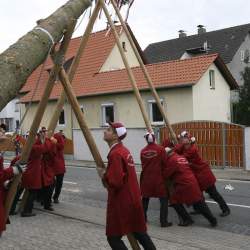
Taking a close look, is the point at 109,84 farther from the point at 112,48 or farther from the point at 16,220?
the point at 16,220

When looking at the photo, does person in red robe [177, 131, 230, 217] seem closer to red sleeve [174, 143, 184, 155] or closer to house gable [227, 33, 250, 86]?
red sleeve [174, 143, 184, 155]

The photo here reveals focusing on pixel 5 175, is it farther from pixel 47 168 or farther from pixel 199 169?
pixel 199 169

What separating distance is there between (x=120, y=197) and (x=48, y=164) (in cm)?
509

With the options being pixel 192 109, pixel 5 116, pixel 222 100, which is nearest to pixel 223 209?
pixel 192 109

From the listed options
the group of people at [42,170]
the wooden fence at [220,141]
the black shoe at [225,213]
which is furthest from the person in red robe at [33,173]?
the wooden fence at [220,141]

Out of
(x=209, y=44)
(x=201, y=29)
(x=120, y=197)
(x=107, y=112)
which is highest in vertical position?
(x=201, y=29)

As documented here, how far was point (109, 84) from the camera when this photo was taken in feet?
98.1

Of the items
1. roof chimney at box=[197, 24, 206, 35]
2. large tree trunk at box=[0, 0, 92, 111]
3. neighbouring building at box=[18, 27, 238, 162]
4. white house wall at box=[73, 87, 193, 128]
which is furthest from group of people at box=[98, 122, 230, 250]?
roof chimney at box=[197, 24, 206, 35]

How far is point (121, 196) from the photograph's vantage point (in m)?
5.78

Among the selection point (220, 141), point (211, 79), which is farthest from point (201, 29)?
point (220, 141)

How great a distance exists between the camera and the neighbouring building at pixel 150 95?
84.2ft

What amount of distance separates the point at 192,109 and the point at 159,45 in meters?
33.8

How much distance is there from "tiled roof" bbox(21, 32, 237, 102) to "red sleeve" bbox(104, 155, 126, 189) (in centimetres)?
1957

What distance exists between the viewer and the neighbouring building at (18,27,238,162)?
84.2 ft
